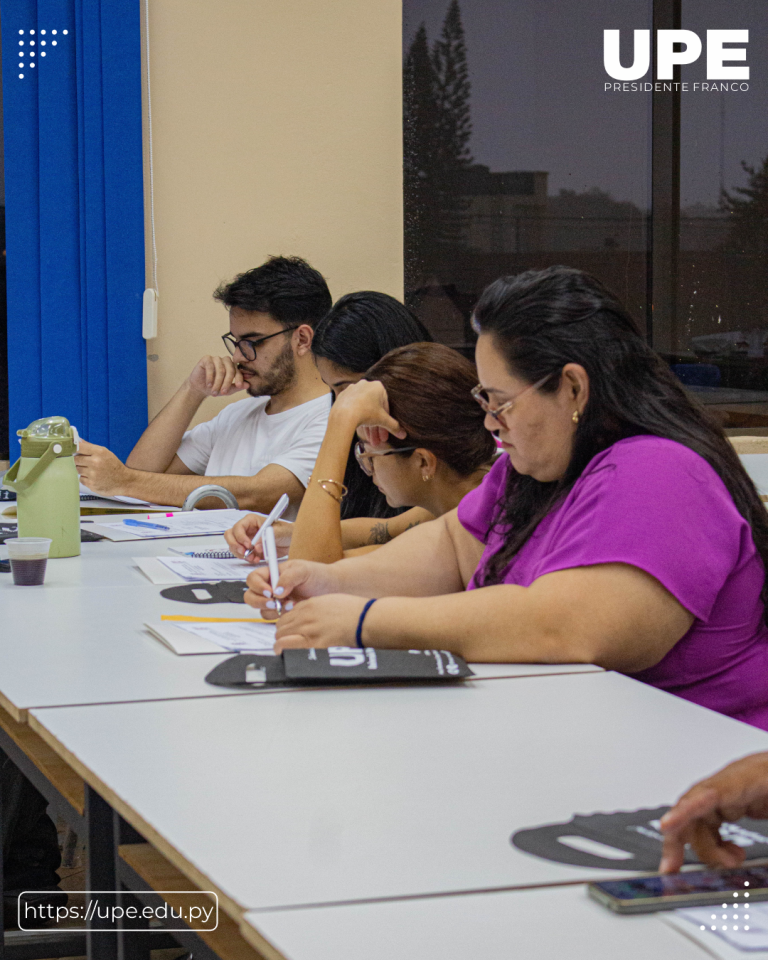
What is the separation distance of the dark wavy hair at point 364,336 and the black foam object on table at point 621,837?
1645 mm

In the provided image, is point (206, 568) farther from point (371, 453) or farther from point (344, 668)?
point (344, 668)

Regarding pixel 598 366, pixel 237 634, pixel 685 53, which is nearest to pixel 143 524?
pixel 237 634

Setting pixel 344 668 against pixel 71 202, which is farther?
pixel 71 202

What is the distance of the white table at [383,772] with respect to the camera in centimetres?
76

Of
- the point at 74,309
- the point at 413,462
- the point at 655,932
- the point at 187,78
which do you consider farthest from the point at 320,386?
the point at 655,932

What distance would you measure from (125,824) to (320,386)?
90.5 inches

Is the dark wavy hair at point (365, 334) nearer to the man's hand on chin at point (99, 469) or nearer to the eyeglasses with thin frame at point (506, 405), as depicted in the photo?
the man's hand on chin at point (99, 469)

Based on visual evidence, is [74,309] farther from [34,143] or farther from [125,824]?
[125,824]

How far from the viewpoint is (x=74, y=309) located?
11.1 feet

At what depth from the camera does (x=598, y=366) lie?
1449 millimetres

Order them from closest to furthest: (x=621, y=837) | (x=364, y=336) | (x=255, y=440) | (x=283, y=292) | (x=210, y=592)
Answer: (x=621, y=837), (x=210, y=592), (x=364, y=336), (x=283, y=292), (x=255, y=440)

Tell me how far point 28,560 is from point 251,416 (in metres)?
1.64

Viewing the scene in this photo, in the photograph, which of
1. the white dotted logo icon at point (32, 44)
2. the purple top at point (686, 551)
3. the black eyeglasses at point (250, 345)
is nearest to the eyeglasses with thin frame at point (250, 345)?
the black eyeglasses at point (250, 345)

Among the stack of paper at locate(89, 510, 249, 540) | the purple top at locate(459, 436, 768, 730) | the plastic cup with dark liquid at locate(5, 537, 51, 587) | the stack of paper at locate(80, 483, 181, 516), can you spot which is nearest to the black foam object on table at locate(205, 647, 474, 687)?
the purple top at locate(459, 436, 768, 730)
